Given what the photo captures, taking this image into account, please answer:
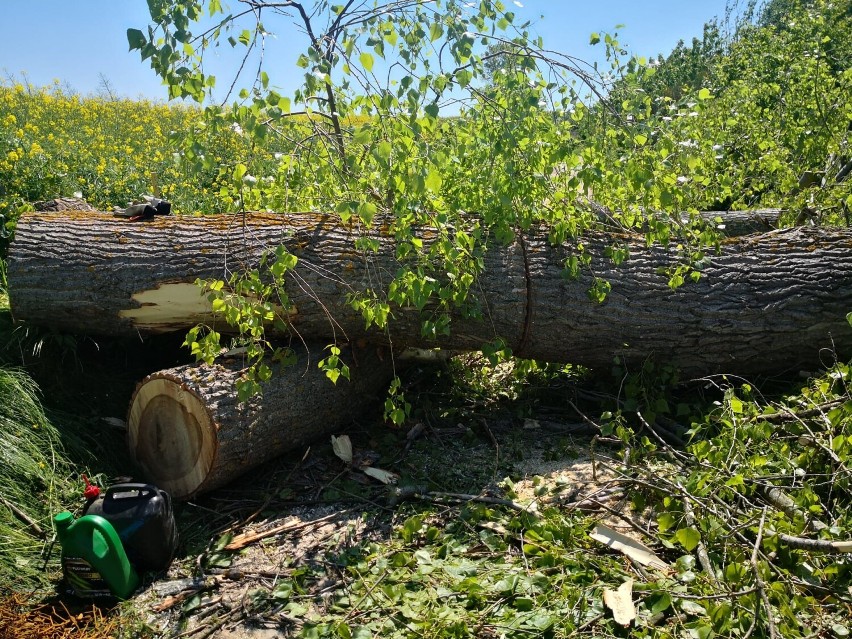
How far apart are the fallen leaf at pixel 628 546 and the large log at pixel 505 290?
130 centimetres

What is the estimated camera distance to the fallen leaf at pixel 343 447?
3758mm

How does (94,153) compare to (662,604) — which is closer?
(662,604)

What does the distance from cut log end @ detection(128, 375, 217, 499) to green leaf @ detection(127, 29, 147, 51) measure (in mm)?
1560

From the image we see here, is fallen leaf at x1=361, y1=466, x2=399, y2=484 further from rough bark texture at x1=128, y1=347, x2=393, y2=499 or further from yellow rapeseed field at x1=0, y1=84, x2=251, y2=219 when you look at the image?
yellow rapeseed field at x1=0, y1=84, x2=251, y2=219

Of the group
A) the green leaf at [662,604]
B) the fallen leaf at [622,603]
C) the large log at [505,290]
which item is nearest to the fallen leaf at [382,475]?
the large log at [505,290]

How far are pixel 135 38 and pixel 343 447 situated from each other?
2206 millimetres

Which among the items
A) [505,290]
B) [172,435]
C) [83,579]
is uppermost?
[505,290]

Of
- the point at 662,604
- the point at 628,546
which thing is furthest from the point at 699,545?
the point at 662,604

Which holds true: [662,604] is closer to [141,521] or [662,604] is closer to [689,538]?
[689,538]

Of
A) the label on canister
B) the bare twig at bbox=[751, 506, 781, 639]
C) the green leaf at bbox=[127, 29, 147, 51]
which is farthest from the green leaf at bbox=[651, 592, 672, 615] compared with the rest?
the green leaf at bbox=[127, 29, 147, 51]

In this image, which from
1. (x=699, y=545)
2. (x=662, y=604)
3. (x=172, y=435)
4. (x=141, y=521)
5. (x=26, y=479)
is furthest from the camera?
(x=172, y=435)

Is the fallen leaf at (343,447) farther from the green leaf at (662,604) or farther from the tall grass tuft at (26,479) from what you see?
the green leaf at (662,604)

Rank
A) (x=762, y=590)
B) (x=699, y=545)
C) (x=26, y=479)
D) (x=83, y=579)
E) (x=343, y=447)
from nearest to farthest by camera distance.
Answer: (x=762, y=590), (x=699, y=545), (x=83, y=579), (x=26, y=479), (x=343, y=447)

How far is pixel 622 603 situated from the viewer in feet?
7.86
